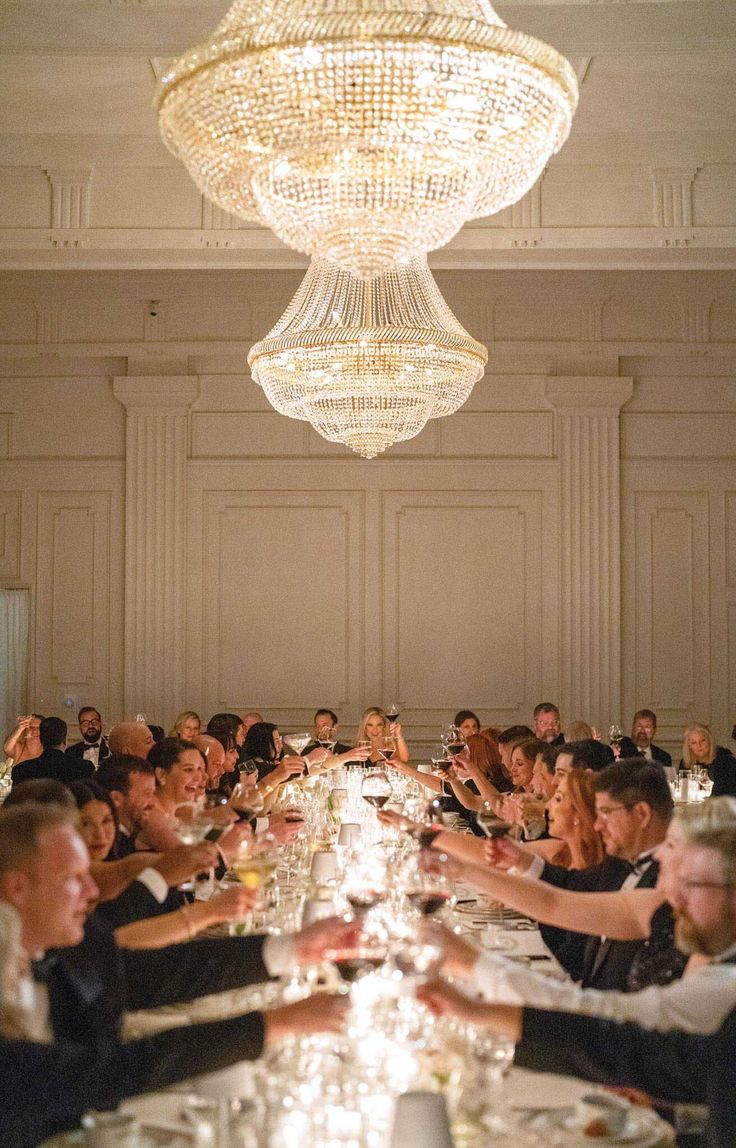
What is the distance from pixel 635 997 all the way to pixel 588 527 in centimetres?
817

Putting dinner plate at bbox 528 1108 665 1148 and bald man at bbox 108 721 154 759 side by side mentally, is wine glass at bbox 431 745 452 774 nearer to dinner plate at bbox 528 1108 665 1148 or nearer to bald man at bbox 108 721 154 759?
bald man at bbox 108 721 154 759

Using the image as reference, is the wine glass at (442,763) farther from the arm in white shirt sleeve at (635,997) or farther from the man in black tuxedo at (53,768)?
the arm in white shirt sleeve at (635,997)

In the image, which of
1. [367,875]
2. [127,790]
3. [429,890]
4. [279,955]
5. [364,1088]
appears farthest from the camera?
[367,875]

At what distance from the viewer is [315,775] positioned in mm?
7742

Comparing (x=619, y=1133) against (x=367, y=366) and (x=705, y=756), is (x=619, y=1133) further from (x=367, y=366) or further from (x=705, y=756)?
(x=705, y=756)

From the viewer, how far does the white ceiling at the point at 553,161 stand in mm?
5656

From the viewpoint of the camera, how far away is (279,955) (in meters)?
2.74

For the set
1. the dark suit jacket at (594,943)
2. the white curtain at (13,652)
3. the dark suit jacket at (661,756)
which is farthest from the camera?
the white curtain at (13,652)

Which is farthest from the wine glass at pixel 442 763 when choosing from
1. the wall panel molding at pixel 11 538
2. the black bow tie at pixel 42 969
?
the black bow tie at pixel 42 969


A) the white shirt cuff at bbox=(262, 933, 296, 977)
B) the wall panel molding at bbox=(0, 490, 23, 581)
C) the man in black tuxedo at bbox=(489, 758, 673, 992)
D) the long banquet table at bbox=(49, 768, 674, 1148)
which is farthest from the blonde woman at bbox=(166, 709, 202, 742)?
the white shirt cuff at bbox=(262, 933, 296, 977)

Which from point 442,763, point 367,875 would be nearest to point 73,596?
point 442,763

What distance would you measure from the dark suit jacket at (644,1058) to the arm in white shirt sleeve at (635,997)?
0.05 m

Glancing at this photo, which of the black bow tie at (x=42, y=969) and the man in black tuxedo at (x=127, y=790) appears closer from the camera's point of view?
the black bow tie at (x=42, y=969)

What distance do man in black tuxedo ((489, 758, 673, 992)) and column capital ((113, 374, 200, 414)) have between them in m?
7.29
